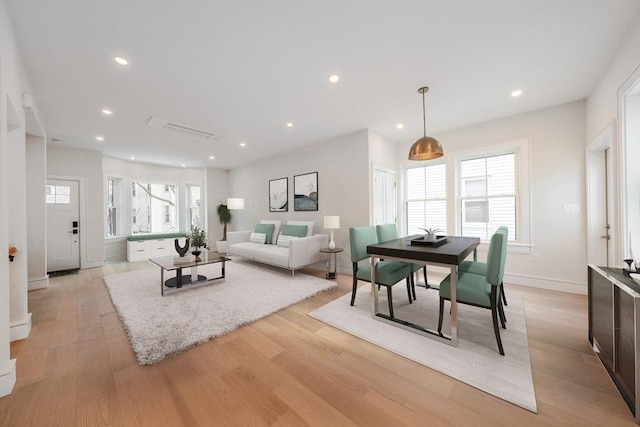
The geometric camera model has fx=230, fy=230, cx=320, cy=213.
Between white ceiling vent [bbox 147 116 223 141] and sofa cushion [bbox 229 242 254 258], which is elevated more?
white ceiling vent [bbox 147 116 223 141]

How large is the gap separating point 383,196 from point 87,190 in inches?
250

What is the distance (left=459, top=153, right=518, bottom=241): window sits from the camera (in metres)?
3.74

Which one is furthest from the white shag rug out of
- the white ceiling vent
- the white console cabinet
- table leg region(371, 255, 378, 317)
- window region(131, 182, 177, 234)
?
window region(131, 182, 177, 234)

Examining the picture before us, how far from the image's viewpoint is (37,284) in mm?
3635

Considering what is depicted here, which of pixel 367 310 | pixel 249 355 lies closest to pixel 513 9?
pixel 367 310

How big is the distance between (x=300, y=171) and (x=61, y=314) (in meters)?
4.28

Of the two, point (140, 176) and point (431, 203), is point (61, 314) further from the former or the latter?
point (431, 203)

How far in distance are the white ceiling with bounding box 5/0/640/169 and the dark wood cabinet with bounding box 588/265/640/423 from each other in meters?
2.04

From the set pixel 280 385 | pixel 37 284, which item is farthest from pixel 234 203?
pixel 280 385

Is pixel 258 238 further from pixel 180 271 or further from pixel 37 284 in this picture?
pixel 37 284

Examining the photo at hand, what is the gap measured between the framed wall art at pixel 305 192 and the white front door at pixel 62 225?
467cm

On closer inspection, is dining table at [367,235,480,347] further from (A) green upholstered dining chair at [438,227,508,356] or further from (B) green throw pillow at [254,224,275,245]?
(B) green throw pillow at [254,224,275,245]

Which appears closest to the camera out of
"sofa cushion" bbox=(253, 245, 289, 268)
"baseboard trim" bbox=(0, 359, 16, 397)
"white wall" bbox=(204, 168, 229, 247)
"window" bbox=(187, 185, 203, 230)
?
"baseboard trim" bbox=(0, 359, 16, 397)

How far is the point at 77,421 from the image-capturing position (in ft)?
4.32
